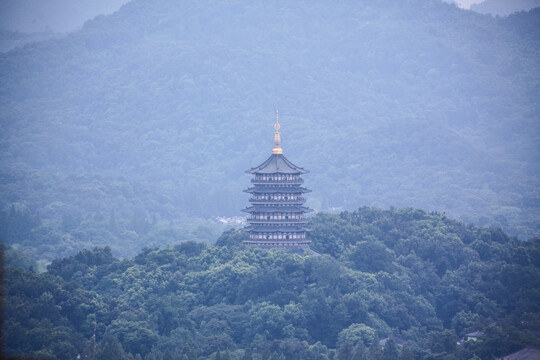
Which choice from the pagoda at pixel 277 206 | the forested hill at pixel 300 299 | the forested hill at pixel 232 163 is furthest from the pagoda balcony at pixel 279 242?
the forested hill at pixel 232 163

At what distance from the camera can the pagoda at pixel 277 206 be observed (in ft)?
244

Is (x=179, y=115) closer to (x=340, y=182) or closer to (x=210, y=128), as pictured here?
Result: (x=210, y=128)

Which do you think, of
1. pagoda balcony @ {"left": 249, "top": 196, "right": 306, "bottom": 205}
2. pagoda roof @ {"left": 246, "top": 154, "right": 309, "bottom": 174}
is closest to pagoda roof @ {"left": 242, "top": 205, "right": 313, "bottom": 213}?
pagoda balcony @ {"left": 249, "top": 196, "right": 306, "bottom": 205}

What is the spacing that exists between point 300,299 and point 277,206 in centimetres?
781

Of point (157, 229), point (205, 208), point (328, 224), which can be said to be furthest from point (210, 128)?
point (328, 224)

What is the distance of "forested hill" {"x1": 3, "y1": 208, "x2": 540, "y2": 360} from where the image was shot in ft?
201

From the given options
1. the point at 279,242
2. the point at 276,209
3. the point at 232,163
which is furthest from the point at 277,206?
the point at 232,163

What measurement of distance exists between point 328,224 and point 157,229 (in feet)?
179

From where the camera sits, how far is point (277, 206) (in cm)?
7444

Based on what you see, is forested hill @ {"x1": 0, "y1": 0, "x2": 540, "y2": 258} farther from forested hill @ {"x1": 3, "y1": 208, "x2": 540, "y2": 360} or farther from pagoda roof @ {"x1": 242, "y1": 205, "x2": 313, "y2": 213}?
pagoda roof @ {"x1": 242, "y1": 205, "x2": 313, "y2": 213}

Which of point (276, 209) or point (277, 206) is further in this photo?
point (277, 206)

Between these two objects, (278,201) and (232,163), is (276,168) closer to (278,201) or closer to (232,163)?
(278,201)

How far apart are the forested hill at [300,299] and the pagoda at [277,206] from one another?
1.86 meters

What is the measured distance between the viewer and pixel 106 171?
178250mm
